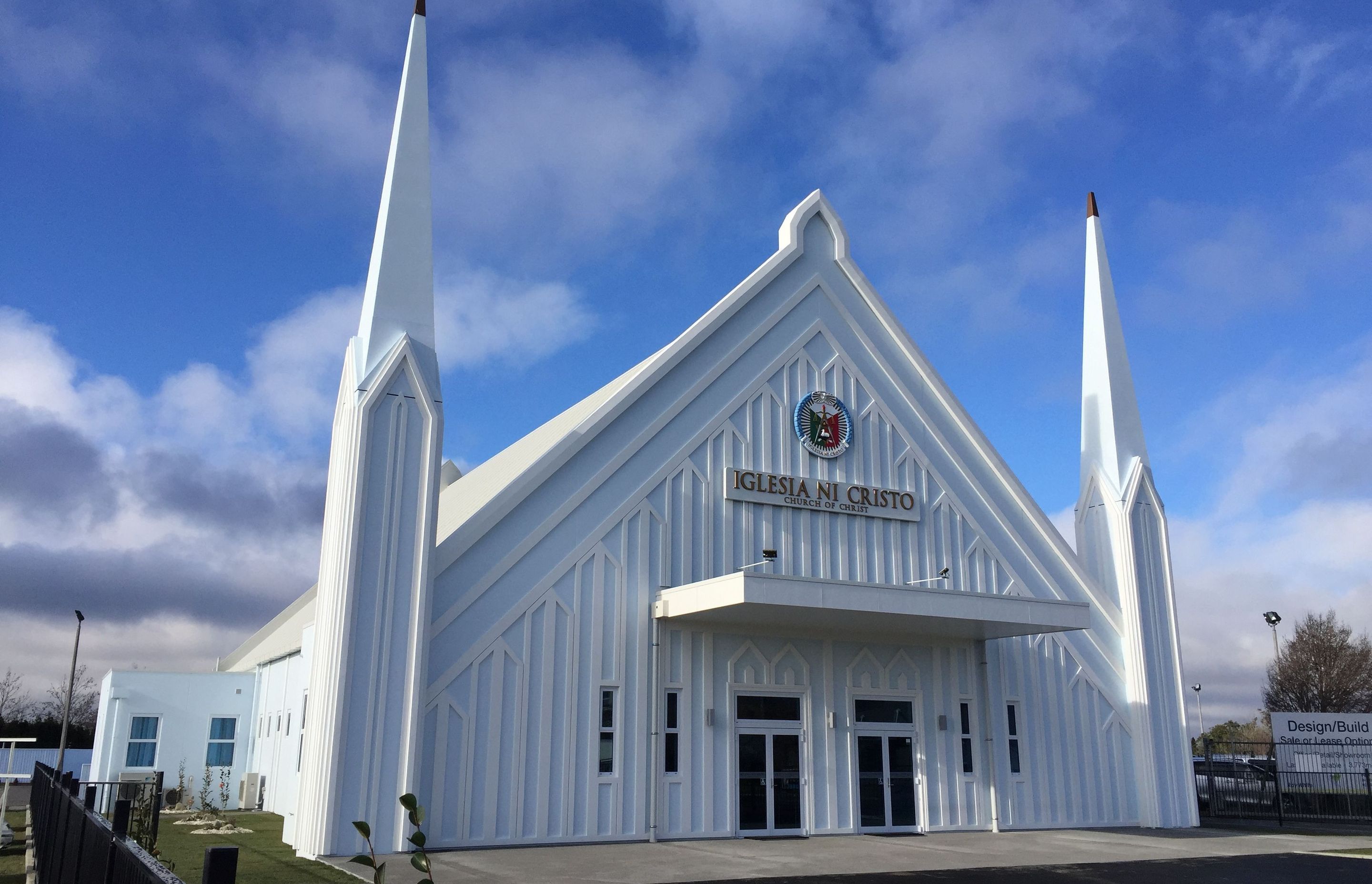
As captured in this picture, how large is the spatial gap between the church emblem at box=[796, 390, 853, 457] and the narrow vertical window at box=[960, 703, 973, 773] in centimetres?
643

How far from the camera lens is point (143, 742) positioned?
30.5m

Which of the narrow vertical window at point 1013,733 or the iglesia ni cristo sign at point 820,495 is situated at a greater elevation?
the iglesia ni cristo sign at point 820,495

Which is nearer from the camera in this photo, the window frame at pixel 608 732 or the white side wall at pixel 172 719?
the window frame at pixel 608 732

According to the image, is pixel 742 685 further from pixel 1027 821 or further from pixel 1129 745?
pixel 1129 745

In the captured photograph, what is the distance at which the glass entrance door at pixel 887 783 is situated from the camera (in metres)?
21.5

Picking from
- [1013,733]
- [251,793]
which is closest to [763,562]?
[1013,733]

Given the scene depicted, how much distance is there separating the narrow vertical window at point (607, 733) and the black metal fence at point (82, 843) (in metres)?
7.32

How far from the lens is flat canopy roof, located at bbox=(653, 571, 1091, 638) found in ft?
61.2

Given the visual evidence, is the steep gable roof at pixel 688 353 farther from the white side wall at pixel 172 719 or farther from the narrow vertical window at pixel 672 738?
the white side wall at pixel 172 719

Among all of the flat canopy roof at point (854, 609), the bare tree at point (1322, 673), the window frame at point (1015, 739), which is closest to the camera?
the flat canopy roof at point (854, 609)

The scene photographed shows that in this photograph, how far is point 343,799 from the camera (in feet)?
52.5

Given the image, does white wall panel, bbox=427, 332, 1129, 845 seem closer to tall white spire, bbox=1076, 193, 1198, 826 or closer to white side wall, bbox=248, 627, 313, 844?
tall white spire, bbox=1076, 193, 1198, 826

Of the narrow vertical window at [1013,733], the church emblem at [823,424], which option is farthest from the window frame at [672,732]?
the narrow vertical window at [1013,733]

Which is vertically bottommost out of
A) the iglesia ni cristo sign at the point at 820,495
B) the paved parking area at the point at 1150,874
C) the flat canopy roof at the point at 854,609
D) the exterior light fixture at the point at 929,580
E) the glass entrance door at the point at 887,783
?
the paved parking area at the point at 1150,874
